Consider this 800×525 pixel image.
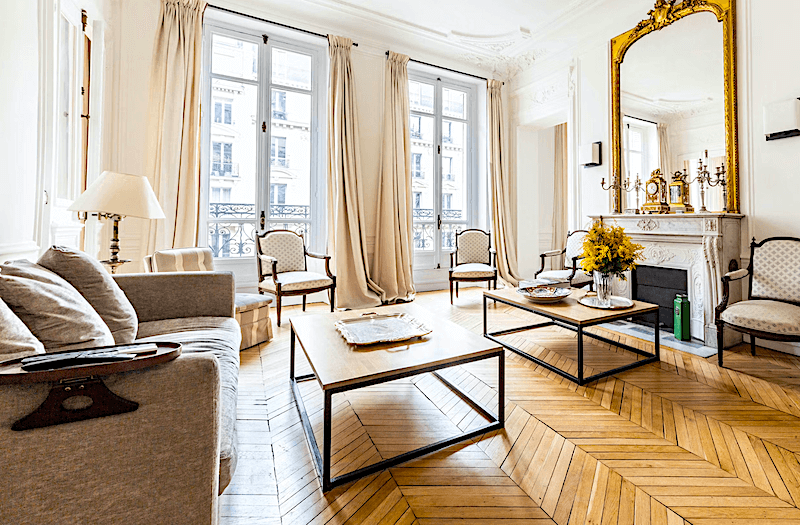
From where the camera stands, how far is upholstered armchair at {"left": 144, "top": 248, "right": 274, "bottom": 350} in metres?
2.58

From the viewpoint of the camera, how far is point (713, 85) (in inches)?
127

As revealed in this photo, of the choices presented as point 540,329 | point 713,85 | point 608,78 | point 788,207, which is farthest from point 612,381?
point 608,78

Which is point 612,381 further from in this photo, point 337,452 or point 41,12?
point 41,12

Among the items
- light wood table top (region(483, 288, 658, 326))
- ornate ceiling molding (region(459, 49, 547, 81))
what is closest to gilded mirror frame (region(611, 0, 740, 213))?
ornate ceiling molding (region(459, 49, 547, 81))

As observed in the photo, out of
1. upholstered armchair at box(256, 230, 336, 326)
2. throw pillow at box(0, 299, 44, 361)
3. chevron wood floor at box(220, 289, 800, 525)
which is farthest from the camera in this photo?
upholstered armchair at box(256, 230, 336, 326)

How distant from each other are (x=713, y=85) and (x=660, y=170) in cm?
76

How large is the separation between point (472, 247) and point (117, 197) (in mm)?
3814

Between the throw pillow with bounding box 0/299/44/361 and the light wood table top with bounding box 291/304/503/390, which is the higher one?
the throw pillow with bounding box 0/299/44/361

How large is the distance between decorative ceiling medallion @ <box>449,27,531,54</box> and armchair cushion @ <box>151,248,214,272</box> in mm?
3914

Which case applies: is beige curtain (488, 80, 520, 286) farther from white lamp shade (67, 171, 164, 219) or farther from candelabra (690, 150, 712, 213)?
white lamp shade (67, 171, 164, 219)

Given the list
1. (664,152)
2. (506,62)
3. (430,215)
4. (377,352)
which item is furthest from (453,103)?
(377,352)

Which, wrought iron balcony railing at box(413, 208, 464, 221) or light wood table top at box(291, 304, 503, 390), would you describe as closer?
light wood table top at box(291, 304, 503, 390)

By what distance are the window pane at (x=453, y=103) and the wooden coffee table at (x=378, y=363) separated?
14.2 ft

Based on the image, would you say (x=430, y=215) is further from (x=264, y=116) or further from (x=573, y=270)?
(x=264, y=116)
